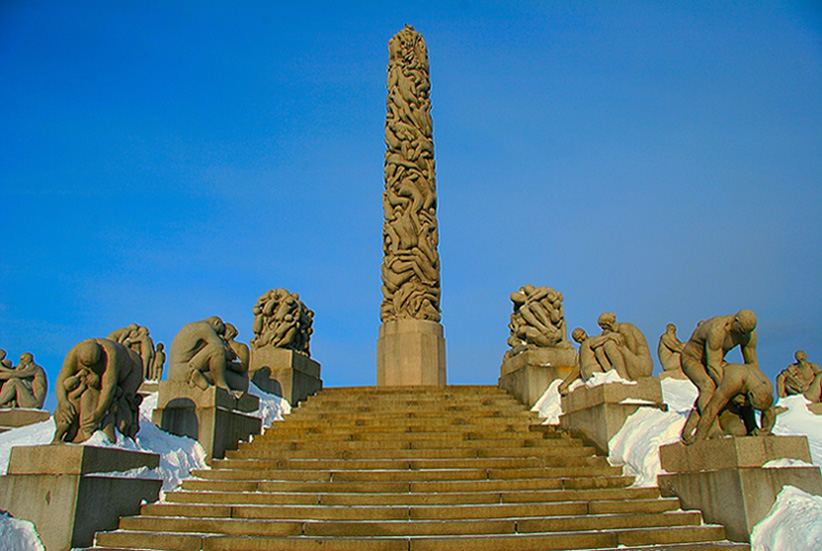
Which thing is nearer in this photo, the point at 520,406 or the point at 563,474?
the point at 563,474

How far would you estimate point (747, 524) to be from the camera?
6.29 meters

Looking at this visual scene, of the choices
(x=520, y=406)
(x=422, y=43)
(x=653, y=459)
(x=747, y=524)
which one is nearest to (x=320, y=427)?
(x=520, y=406)

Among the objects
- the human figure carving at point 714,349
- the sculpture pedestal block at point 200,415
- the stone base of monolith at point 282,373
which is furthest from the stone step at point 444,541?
the stone base of monolith at point 282,373

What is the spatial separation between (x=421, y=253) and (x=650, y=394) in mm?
9936

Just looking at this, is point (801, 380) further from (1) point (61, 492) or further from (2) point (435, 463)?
(1) point (61, 492)

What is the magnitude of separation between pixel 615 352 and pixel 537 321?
2.87 meters

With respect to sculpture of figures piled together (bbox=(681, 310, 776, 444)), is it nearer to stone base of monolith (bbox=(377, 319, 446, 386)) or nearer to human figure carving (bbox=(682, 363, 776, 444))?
human figure carving (bbox=(682, 363, 776, 444))

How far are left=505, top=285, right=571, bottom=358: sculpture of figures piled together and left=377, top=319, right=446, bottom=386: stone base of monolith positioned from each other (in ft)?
14.2

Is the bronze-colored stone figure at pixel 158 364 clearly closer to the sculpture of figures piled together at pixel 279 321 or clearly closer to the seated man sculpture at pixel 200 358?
the sculpture of figures piled together at pixel 279 321

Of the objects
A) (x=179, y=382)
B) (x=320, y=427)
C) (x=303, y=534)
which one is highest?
(x=179, y=382)

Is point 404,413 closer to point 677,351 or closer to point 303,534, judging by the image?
point 303,534

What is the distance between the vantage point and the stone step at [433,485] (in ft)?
25.2

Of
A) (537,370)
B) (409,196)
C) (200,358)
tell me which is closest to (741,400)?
(537,370)

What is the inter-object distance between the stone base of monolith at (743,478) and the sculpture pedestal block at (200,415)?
661 centimetres
